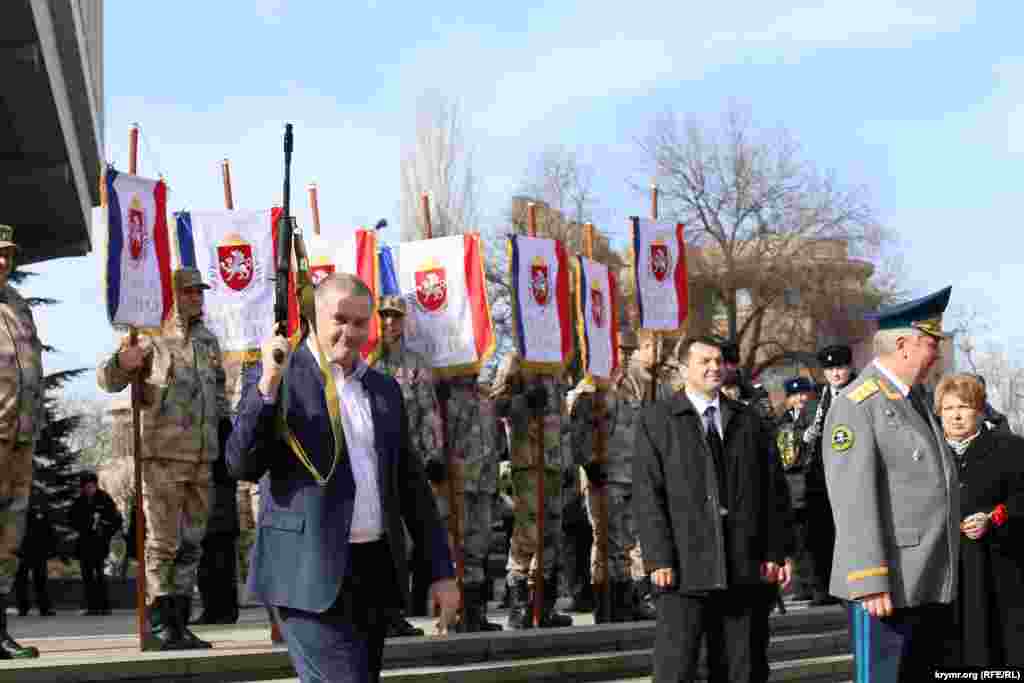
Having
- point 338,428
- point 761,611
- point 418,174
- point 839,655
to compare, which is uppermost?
point 418,174

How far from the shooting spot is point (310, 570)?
561 centimetres

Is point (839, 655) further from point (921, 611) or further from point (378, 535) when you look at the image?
point (378, 535)

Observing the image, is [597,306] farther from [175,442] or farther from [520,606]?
[175,442]

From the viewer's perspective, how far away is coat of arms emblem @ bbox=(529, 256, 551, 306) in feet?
45.1

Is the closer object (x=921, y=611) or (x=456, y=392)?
(x=921, y=611)

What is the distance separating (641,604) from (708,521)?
20.3ft

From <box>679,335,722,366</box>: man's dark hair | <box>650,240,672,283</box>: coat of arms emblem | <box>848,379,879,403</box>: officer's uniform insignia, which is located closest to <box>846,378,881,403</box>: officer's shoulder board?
<box>848,379,879,403</box>: officer's uniform insignia

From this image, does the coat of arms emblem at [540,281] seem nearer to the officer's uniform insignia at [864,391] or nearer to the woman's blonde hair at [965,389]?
the woman's blonde hair at [965,389]

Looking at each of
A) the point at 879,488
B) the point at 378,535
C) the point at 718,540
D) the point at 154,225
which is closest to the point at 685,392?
the point at 718,540

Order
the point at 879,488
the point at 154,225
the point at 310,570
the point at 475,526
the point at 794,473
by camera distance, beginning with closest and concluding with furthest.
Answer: the point at 310,570
the point at 879,488
the point at 154,225
the point at 475,526
the point at 794,473

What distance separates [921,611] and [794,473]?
7.96m

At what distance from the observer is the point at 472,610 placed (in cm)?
1223

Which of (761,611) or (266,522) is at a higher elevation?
(266,522)

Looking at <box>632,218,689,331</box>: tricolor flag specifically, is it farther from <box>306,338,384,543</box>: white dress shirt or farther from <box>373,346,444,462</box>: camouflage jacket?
<box>306,338,384,543</box>: white dress shirt
